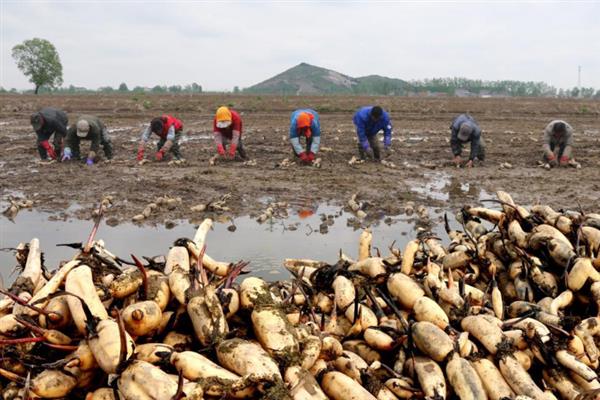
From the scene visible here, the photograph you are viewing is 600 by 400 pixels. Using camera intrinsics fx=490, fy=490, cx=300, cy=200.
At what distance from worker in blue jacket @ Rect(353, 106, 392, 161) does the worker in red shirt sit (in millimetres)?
3055

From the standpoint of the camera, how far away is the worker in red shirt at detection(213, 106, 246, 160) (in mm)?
12336

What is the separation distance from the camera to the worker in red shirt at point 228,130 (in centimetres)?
1234

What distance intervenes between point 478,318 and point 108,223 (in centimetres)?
652

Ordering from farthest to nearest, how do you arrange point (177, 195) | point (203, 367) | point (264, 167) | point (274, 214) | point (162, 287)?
1. point (264, 167)
2. point (177, 195)
3. point (274, 214)
4. point (162, 287)
5. point (203, 367)

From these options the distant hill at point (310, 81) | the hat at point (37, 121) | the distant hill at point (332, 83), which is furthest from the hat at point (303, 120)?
the distant hill at point (310, 81)

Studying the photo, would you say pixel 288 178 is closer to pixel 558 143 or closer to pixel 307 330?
pixel 558 143

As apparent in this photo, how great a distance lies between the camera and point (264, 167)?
12359 mm

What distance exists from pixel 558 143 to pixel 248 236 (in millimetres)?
9291

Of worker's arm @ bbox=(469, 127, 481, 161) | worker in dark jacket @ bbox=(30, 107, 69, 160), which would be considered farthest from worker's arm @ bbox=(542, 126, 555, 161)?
worker in dark jacket @ bbox=(30, 107, 69, 160)

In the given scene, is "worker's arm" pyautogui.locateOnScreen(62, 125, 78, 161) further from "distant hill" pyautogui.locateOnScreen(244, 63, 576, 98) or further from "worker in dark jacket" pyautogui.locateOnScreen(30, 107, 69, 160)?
"distant hill" pyautogui.locateOnScreen(244, 63, 576, 98)

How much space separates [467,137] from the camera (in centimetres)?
1216

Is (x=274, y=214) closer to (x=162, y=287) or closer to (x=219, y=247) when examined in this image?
(x=219, y=247)

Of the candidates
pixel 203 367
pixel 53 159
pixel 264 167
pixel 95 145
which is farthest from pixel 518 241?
pixel 53 159

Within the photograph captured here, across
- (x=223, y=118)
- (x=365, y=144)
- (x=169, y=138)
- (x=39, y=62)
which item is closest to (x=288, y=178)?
(x=223, y=118)
